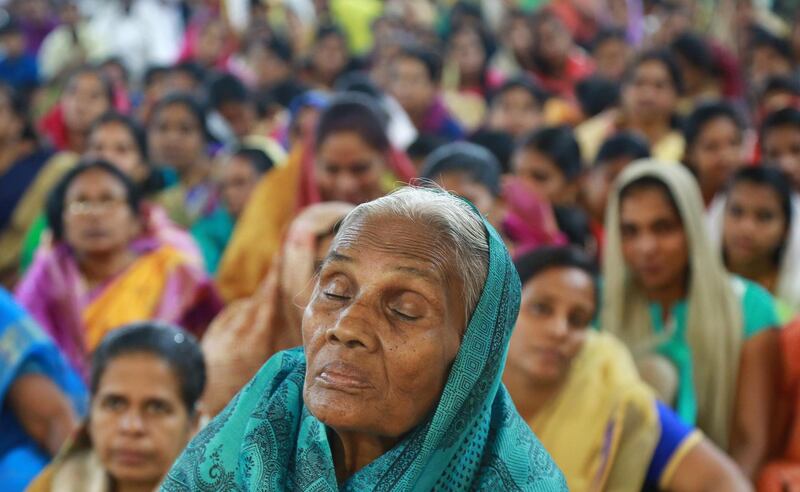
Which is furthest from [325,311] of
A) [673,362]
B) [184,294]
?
[184,294]

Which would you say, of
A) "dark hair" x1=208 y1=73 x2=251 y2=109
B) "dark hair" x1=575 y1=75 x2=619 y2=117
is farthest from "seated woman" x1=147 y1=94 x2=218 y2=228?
"dark hair" x1=575 y1=75 x2=619 y2=117

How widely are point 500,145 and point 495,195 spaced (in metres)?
1.67

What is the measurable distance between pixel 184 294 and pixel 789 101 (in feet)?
12.8

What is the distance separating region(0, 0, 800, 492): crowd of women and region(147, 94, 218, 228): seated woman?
2cm

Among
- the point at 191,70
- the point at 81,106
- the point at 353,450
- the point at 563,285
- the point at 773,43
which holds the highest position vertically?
the point at 773,43

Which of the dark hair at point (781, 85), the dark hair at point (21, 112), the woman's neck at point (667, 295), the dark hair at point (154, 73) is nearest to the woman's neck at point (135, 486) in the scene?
the woman's neck at point (667, 295)

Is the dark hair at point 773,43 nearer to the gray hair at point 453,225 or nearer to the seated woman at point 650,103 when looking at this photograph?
the seated woman at point 650,103

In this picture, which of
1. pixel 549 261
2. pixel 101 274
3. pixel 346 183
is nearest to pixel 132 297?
pixel 101 274

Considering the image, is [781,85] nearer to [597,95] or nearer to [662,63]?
[662,63]

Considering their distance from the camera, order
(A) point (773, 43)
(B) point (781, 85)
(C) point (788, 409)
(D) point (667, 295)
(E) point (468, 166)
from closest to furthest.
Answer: (C) point (788, 409) → (D) point (667, 295) → (E) point (468, 166) → (B) point (781, 85) → (A) point (773, 43)

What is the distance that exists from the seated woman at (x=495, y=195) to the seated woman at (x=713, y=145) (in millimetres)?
1224

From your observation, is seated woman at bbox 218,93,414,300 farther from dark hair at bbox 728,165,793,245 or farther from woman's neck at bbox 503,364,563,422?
dark hair at bbox 728,165,793,245

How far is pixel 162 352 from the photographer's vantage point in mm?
2811

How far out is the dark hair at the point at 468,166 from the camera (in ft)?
13.9
